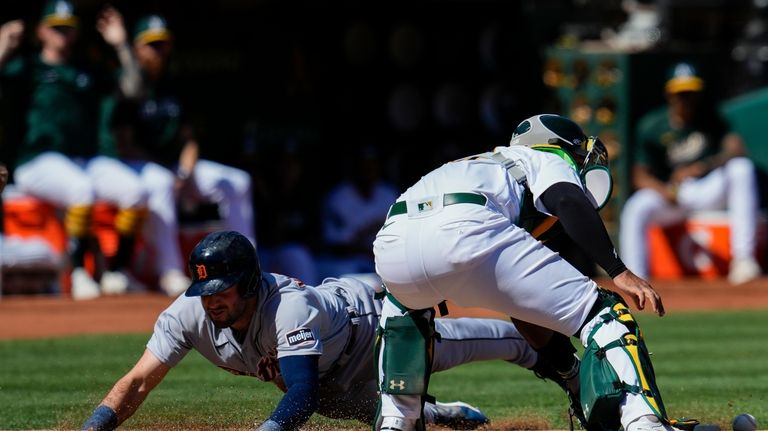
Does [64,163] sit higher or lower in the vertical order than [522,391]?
higher

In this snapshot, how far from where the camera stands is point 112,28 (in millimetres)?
11320

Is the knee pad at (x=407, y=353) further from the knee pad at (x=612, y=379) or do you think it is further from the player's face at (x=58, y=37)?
the player's face at (x=58, y=37)

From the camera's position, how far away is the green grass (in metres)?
5.98

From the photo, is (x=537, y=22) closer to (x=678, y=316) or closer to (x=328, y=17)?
(x=328, y=17)

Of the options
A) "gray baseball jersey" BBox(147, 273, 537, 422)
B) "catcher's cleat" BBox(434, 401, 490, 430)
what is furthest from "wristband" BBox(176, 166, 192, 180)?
"catcher's cleat" BBox(434, 401, 490, 430)

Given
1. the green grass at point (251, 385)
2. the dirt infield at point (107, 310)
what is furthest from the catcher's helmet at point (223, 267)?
the dirt infield at point (107, 310)

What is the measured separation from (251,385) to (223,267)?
2.08 meters

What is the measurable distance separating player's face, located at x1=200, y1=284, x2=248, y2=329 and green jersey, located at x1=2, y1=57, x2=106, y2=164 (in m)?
6.10

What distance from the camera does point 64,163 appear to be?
10867mm

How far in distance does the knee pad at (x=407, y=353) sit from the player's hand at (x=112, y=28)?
6793mm

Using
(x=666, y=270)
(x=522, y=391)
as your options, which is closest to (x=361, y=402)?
(x=522, y=391)

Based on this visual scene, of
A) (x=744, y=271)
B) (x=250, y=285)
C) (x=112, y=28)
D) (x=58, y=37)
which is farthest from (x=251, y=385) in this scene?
(x=744, y=271)

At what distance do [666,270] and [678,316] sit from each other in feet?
9.70

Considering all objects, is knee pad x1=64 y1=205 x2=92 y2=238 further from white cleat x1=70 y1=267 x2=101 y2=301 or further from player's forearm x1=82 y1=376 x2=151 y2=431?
player's forearm x1=82 y1=376 x2=151 y2=431
